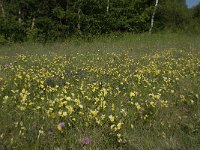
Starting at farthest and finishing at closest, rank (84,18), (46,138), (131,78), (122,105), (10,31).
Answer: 1. (84,18)
2. (10,31)
3. (131,78)
4. (122,105)
5. (46,138)

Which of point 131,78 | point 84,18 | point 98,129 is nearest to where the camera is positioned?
point 98,129

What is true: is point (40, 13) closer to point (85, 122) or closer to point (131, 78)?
point (131, 78)

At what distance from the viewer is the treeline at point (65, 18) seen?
81.9 ft

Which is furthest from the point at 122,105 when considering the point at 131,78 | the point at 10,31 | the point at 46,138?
the point at 10,31

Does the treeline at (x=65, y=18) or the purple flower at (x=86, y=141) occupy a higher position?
the treeline at (x=65, y=18)

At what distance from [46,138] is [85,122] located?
0.77m

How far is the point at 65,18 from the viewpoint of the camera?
26938 millimetres

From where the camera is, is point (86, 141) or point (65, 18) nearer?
point (86, 141)

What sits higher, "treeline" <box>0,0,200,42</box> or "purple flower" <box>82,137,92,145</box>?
"treeline" <box>0,0,200,42</box>

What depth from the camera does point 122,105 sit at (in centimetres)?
591

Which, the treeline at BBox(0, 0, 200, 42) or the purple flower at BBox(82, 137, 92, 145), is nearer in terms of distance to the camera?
the purple flower at BBox(82, 137, 92, 145)

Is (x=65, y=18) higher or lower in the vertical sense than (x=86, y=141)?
higher

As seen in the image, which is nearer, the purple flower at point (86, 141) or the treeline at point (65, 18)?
the purple flower at point (86, 141)

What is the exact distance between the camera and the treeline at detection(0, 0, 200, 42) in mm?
24969
